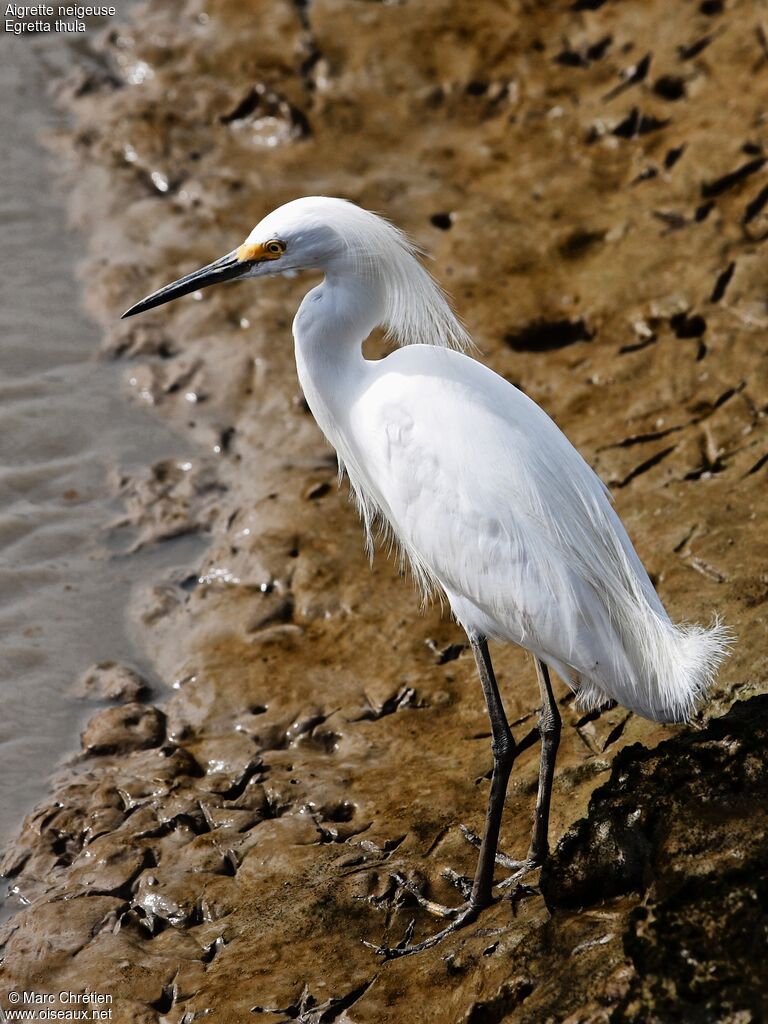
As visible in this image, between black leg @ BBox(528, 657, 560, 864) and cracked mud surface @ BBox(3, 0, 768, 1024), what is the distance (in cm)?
8

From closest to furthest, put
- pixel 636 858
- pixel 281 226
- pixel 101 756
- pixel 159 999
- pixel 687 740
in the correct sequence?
1. pixel 636 858
2. pixel 687 740
3. pixel 159 999
4. pixel 281 226
5. pixel 101 756

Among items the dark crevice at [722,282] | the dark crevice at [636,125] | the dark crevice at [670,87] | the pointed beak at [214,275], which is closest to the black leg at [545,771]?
the pointed beak at [214,275]

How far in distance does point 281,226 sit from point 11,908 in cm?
225

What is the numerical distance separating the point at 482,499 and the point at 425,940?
1.23 m

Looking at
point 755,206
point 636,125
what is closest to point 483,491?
point 755,206

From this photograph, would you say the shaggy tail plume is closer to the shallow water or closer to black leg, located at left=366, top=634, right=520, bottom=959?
black leg, located at left=366, top=634, right=520, bottom=959

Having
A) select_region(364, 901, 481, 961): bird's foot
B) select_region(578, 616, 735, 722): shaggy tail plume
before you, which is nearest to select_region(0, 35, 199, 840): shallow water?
select_region(364, 901, 481, 961): bird's foot

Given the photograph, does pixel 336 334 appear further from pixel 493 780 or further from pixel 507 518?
pixel 493 780

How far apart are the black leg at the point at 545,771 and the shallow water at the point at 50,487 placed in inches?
69.1

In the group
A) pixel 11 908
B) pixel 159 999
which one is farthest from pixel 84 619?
pixel 159 999

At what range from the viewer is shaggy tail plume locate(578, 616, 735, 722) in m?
2.99

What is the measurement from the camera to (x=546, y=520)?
3.19m

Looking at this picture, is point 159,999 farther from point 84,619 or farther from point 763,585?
point 763,585

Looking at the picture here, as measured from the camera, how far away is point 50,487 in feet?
17.1
